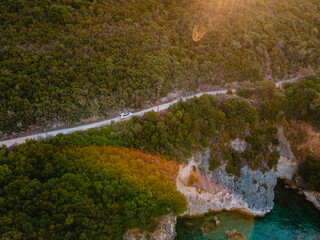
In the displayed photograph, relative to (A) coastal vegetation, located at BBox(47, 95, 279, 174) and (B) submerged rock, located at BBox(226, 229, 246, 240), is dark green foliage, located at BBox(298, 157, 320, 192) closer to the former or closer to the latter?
(A) coastal vegetation, located at BBox(47, 95, 279, 174)

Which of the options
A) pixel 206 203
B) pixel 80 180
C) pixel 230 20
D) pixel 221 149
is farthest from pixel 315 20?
pixel 80 180

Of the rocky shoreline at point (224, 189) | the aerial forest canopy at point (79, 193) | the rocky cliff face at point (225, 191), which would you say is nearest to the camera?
the aerial forest canopy at point (79, 193)

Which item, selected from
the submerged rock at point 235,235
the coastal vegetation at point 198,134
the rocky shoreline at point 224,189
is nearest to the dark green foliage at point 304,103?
the coastal vegetation at point 198,134

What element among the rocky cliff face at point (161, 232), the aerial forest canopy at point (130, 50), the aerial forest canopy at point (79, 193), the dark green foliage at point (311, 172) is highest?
the aerial forest canopy at point (130, 50)

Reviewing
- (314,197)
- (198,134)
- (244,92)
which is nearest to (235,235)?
(198,134)

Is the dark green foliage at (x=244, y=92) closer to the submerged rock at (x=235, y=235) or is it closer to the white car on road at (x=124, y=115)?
the white car on road at (x=124, y=115)
